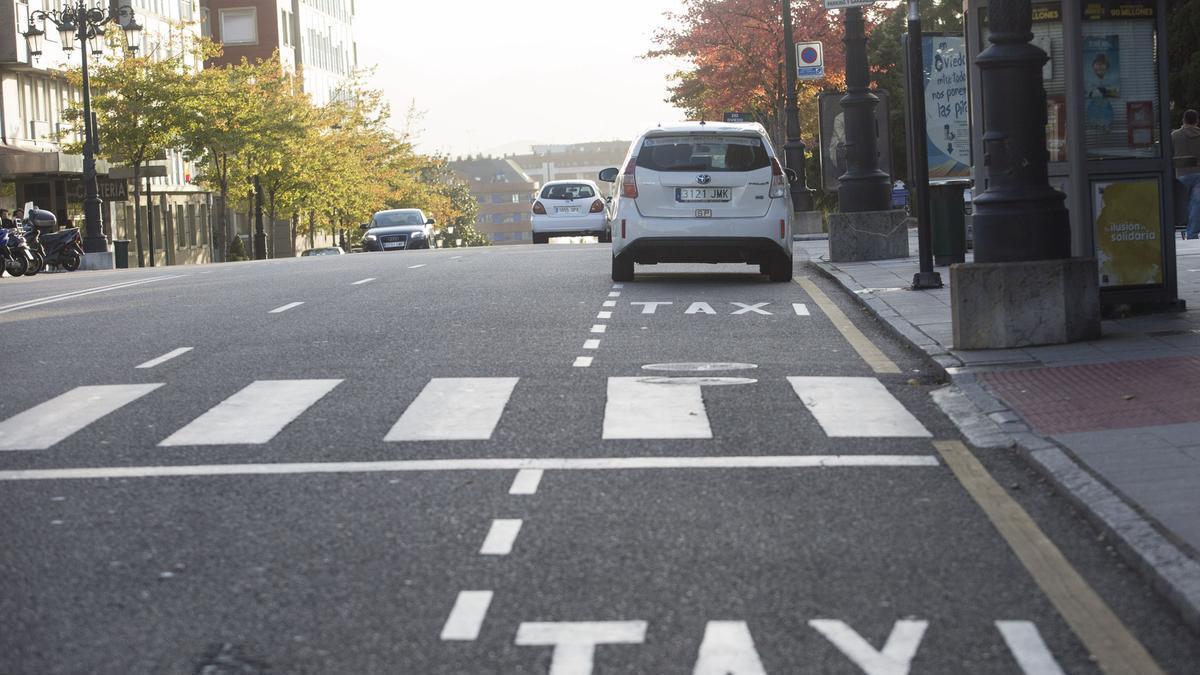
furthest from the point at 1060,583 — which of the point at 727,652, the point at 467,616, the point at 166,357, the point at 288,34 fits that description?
the point at 288,34

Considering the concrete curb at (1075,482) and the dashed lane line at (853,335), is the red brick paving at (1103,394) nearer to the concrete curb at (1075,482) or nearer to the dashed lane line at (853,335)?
the concrete curb at (1075,482)

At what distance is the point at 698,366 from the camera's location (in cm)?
1230

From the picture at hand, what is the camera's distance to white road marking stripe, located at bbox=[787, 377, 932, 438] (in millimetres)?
9453

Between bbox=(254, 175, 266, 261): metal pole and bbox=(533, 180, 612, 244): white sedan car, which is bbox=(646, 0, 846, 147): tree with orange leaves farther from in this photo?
bbox=(254, 175, 266, 261): metal pole

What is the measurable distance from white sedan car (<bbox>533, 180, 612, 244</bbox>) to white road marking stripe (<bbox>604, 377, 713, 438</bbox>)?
1214 inches

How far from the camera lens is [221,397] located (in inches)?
439

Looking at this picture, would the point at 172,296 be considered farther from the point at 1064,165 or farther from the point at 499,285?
the point at 1064,165

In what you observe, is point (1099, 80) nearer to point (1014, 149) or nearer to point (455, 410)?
point (1014, 149)

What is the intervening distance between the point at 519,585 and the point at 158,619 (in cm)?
113

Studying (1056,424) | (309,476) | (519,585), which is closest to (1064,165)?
(1056,424)

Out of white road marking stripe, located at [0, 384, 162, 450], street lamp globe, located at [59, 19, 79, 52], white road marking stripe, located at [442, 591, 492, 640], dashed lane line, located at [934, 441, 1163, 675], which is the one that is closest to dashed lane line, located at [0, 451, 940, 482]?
dashed lane line, located at [934, 441, 1163, 675]

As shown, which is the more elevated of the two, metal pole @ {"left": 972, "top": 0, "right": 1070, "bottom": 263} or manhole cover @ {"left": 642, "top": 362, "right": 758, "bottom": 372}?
metal pole @ {"left": 972, "top": 0, "right": 1070, "bottom": 263}

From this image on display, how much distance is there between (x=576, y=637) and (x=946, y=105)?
1809cm

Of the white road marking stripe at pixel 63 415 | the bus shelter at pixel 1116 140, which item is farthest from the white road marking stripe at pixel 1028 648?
the bus shelter at pixel 1116 140
